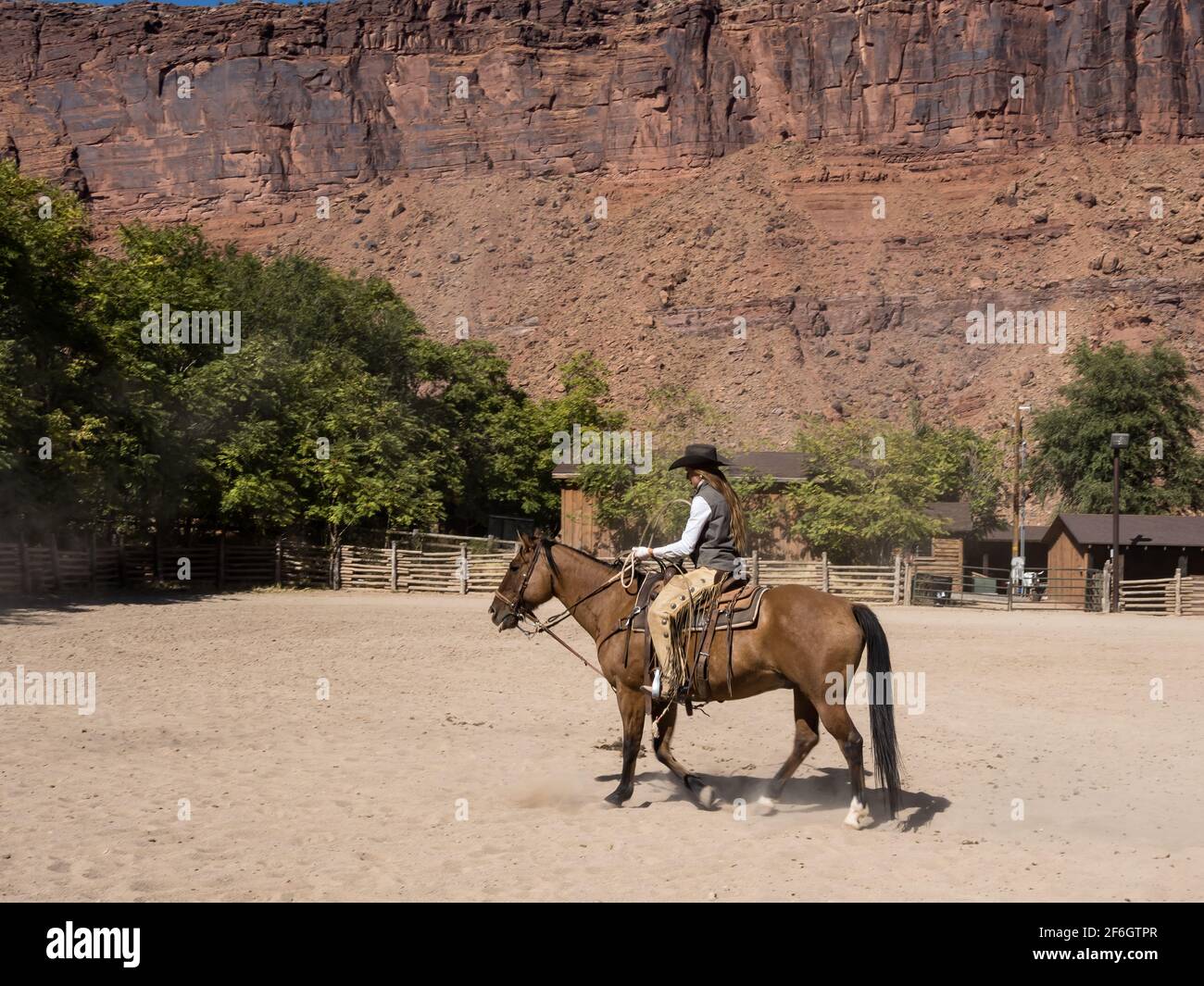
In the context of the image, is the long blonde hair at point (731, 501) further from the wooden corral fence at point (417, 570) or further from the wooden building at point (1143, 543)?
the wooden building at point (1143, 543)

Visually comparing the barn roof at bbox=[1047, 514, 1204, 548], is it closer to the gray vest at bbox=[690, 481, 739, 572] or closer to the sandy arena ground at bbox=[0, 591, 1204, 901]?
the sandy arena ground at bbox=[0, 591, 1204, 901]

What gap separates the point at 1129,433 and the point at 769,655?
2081 inches

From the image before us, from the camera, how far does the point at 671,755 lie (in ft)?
30.8

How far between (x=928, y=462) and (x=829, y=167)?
76471 millimetres

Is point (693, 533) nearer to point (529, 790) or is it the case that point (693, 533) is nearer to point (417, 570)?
Result: point (529, 790)

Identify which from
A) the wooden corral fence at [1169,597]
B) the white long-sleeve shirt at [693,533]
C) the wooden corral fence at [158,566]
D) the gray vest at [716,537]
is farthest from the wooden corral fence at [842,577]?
the white long-sleeve shirt at [693,533]

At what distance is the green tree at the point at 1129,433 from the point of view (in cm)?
5525

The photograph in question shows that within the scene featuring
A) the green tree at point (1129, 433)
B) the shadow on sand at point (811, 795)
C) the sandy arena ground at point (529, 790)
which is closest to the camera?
the sandy arena ground at point (529, 790)

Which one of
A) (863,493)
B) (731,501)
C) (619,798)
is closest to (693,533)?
(731,501)

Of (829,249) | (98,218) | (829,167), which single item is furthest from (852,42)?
(98,218)

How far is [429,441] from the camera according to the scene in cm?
5325

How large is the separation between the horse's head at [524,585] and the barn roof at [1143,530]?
3516 centimetres

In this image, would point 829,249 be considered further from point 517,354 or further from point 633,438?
point 633,438

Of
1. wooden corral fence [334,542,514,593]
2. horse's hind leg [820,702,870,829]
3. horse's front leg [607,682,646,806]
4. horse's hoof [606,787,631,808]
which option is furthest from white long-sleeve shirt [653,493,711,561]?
wooden corral fence [334,542,514,593]
